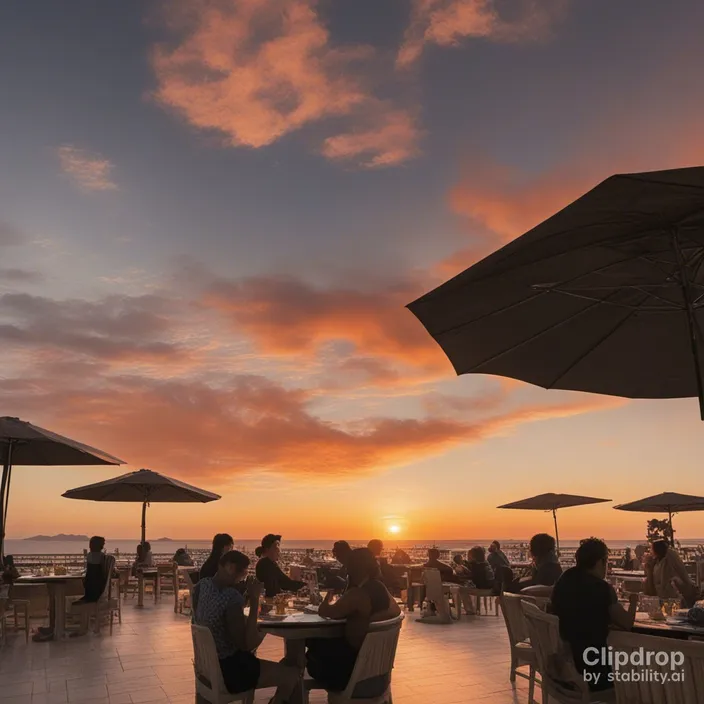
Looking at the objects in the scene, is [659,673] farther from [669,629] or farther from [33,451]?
[33,451]

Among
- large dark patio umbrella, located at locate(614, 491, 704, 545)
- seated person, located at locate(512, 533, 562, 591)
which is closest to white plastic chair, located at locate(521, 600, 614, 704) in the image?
seated person, located at locate(512, 533, 562, 591)

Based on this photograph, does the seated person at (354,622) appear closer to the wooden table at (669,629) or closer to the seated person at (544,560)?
the wooden table at (669,629)

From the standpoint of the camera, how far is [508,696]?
544 cm

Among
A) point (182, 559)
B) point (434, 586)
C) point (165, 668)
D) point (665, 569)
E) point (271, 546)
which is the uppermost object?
point (271, 546)

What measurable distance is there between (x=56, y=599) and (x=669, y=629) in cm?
800

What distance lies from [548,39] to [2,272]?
10.8 meters

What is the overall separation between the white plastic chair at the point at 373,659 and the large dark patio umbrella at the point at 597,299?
6.10 ft

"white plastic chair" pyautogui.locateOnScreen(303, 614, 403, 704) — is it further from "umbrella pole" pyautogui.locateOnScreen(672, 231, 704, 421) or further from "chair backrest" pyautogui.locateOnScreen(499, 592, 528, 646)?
"umbrella pole" pyautogui.locateOnScreen(672, 231, 704, 421)

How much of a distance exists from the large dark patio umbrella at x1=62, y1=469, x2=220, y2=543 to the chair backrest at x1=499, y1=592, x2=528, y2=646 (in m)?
8.57

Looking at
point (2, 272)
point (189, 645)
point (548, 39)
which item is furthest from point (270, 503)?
point (548, 39)

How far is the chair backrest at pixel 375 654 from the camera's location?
12.4ft

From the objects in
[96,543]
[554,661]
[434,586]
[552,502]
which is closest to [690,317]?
[554,661]

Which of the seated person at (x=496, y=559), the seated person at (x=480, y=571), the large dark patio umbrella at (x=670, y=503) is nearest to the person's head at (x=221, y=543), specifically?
the seated person at (x=480, y=571)

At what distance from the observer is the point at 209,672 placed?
150 inches
